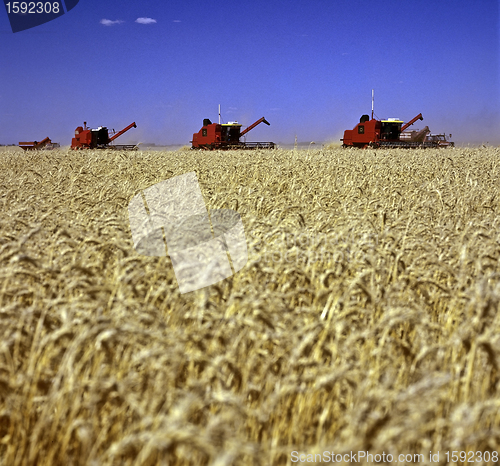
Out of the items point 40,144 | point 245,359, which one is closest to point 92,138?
point 40,144

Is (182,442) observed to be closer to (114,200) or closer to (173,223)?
(173,223)

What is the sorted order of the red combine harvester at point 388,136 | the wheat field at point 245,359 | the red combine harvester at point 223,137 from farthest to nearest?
the red combine harvester at point 223,137
the red combine harvester at point 388,136
the wheat field at point 245,359

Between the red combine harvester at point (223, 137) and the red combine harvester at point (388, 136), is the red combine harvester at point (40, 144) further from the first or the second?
the red combine harvester at point (388, 136)

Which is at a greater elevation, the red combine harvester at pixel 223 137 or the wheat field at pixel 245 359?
the red combine harvester at pixel 223 137

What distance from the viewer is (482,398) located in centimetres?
181

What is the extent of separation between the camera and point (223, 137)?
103 ft

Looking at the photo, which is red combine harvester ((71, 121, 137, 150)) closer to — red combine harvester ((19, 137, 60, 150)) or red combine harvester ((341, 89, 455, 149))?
red combine harvester ((19, 137, 60, 150))

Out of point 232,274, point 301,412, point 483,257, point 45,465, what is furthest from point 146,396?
point 483,257

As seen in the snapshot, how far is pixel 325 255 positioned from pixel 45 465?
2146 mm

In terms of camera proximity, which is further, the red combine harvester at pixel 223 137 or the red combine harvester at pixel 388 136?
the red combine harvester at pixel 223 137

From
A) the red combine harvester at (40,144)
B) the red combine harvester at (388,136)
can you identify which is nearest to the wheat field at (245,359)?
the red combine harvester at (388,136)

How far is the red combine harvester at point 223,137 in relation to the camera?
3036cm

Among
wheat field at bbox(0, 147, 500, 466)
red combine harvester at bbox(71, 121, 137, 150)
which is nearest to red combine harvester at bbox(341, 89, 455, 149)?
red combine harvester at bbox(71, 121, 137, 150)

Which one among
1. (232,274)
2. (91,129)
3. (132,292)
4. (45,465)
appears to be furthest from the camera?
(91,129)
